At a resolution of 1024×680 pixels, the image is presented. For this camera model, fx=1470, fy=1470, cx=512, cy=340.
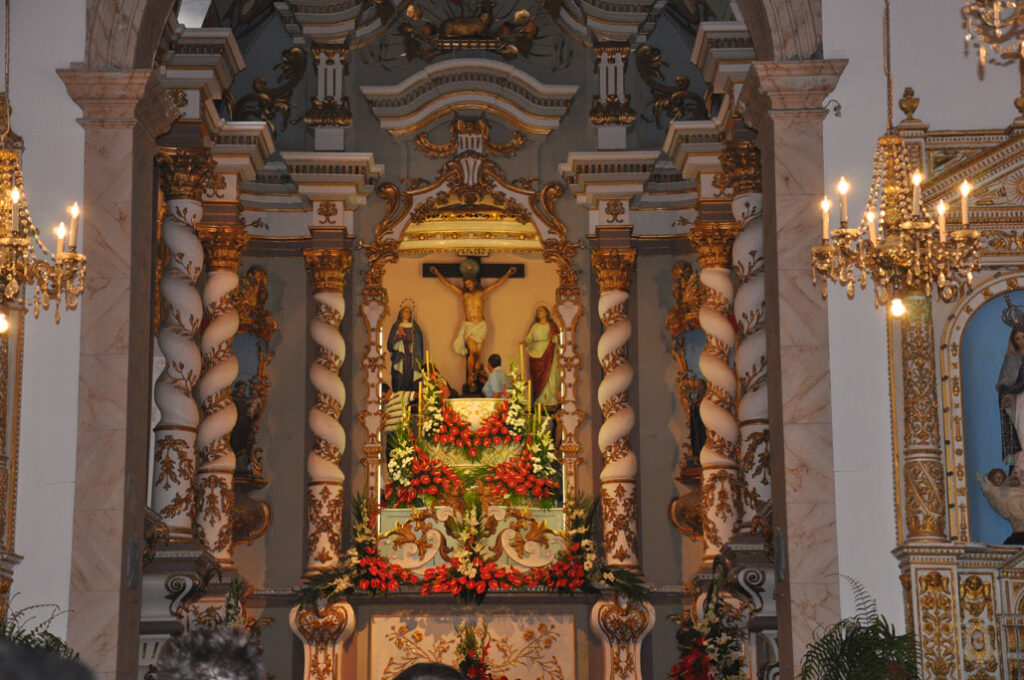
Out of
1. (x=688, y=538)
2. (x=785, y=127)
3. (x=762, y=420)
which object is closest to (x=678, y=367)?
(x=688, y=538)

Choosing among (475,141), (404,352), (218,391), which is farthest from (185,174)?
(475,141)

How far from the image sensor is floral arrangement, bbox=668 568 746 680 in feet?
38.5

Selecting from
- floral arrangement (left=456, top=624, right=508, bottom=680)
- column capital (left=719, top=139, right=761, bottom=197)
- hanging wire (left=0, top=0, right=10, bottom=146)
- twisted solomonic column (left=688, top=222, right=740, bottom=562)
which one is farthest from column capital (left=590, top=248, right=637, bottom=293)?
hanging wire (left=0, top=0, right=10, bottom=146)

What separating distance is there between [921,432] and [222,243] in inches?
288

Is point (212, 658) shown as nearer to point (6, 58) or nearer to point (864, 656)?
point (864, 656)

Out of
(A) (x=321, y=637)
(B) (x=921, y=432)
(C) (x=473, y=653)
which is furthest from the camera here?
(A) (x=321, y=637)

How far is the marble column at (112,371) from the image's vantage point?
8.59 meters

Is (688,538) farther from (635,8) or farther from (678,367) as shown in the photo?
(635,8)

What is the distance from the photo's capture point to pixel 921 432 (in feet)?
27.7

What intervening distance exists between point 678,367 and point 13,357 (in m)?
7.44

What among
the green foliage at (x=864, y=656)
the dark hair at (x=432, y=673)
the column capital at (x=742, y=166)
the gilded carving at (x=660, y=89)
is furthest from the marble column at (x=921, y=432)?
the gilded carving at (x=660, y=89)

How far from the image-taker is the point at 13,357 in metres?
8.81

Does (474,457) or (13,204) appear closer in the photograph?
(13,204)

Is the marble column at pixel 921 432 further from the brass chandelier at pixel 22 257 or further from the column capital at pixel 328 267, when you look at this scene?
the column capital at pixel 328 267
